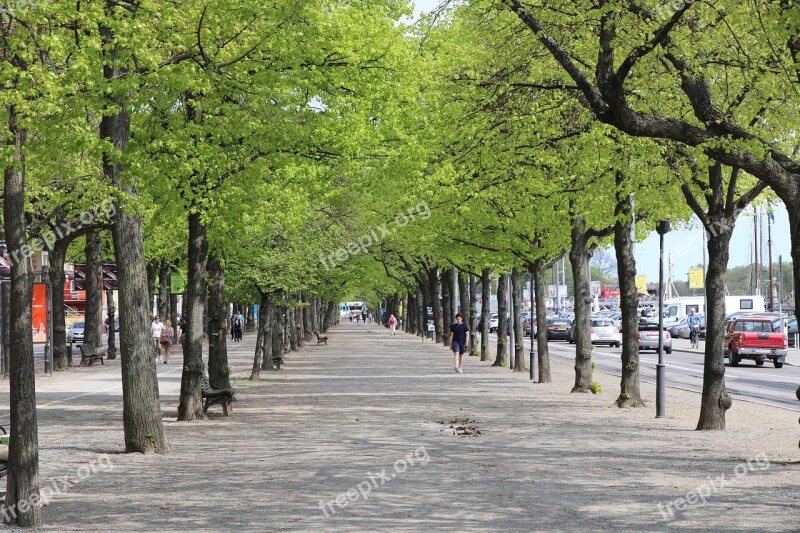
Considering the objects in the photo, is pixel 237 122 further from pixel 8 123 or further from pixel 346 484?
pixel 346 484

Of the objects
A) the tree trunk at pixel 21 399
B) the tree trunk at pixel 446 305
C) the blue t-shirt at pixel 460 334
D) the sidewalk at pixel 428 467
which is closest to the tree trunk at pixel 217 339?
the sidewalk at pixel 428 467

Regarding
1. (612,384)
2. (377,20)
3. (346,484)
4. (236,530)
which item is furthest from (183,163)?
(612,384)

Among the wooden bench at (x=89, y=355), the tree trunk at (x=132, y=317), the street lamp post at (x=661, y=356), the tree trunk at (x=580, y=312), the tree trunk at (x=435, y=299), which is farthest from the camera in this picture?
the tree trunk at (x=435, y=299)

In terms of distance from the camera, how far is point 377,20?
2650 centimetres

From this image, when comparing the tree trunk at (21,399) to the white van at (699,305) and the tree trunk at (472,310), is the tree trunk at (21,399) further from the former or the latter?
the white van at (699,305)

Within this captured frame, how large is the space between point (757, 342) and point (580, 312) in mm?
19551

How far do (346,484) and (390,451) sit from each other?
3.06 metres

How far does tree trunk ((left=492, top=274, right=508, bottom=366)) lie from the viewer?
136ft

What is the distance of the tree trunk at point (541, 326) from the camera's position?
31.2m
